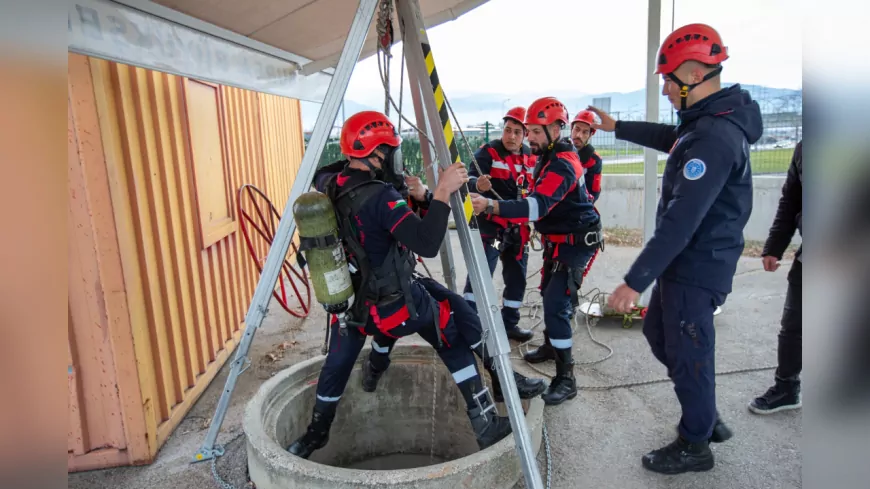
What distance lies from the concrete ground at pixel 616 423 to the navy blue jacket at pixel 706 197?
120cm

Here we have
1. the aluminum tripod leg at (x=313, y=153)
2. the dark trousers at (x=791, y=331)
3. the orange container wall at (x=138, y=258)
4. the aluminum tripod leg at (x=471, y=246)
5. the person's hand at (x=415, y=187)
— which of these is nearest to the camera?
the aluminum tripod leg at (x=471, y=246)

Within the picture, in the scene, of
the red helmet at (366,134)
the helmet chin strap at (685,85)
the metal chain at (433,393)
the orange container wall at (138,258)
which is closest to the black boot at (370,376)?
the metal chain at (433,393)

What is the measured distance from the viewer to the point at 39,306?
18.3 inches

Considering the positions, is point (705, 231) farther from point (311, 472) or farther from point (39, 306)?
point (39, 306)

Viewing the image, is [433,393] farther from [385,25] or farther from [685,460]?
[385,25]

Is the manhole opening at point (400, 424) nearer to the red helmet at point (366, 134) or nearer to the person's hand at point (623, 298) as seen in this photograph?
the person's hand at point (623, 298)

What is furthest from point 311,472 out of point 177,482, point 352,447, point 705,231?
point 705,231

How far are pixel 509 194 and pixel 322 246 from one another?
281cm

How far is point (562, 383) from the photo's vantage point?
403cm

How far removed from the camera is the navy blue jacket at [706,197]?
2619 millimetres

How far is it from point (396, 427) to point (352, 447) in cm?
38

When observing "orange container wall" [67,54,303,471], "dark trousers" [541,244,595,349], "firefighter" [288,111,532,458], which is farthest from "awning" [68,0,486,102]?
"dark trousers" [541,244,595,349]

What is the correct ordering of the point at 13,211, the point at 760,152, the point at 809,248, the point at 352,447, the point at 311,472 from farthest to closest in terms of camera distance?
the point at 760,152
the point at 352,447
the point at 311,472
the point at 809,248
the point at 13,211

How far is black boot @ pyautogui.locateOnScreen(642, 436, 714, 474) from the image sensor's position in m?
3.03
